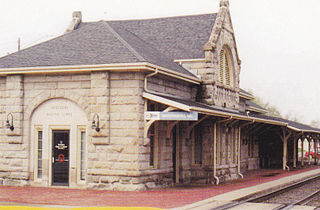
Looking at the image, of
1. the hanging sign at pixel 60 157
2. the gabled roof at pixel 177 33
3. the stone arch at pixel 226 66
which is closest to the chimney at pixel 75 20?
the gabled roof at pixel 177 33

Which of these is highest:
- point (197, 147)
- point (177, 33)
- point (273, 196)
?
point (177, 33)

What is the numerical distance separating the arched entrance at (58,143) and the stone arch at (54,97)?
0.49 feet

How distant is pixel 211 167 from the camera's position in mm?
22859

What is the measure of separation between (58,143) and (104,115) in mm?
2248

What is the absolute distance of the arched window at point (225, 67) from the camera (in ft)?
82.5

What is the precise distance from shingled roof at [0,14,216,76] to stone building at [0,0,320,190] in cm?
7

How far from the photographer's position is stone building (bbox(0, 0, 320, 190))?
18.3 m

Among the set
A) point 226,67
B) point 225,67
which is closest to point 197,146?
point 225,67

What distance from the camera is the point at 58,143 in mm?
19375

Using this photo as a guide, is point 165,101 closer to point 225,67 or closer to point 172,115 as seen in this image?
point 172,115

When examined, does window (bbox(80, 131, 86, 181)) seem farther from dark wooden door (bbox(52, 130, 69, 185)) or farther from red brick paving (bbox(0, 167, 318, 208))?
red brick paving (bbox(0, 167, 318, 208))

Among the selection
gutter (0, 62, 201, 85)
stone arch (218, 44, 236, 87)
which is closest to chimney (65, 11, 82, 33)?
stone arch (218, 44, 236, 87)

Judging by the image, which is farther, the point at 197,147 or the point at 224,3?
the point at 224,3

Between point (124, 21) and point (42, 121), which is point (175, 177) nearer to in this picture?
point (42, 121)
